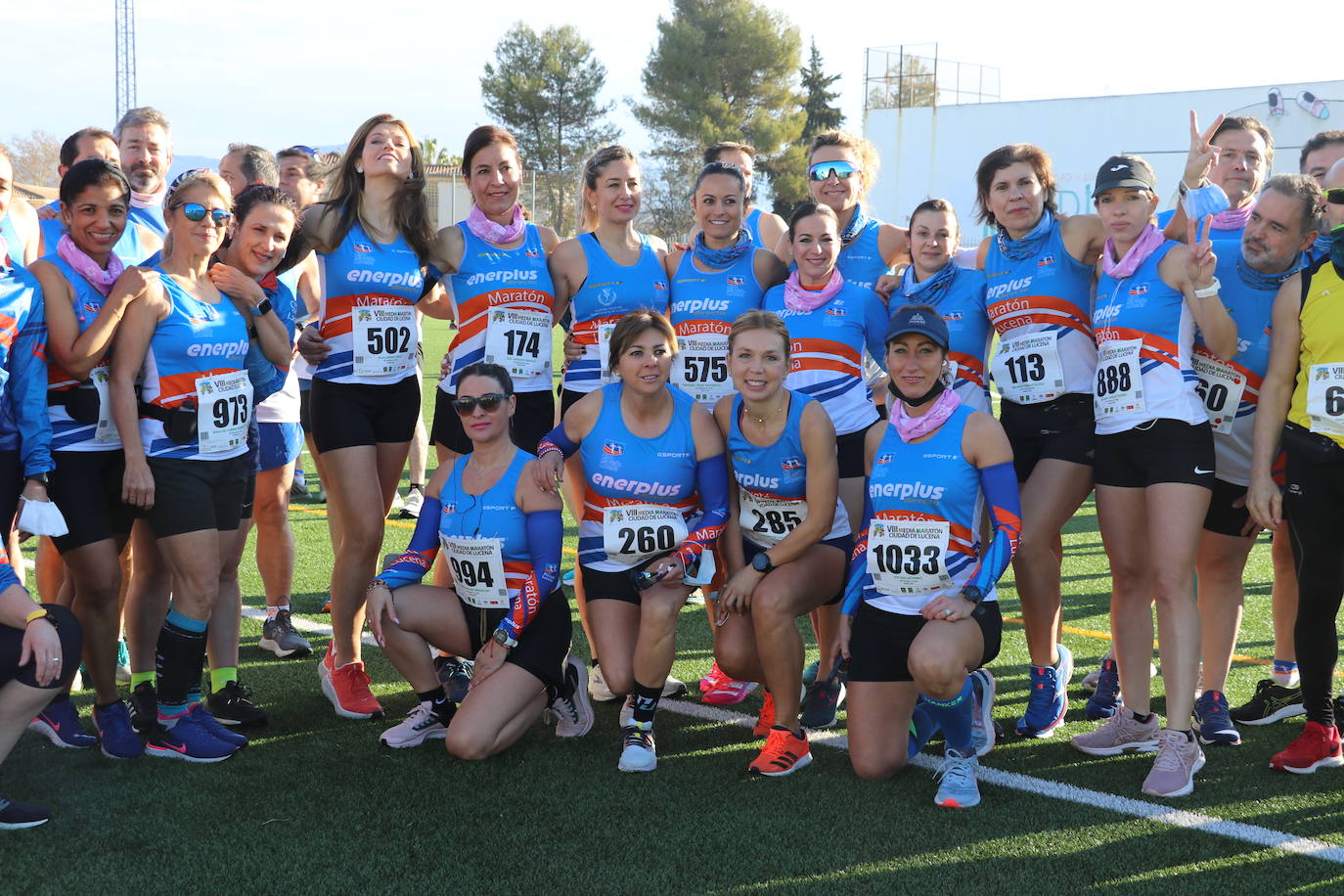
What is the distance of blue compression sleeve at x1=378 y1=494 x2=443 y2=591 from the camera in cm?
450

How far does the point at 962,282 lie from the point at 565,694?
7.41 ft

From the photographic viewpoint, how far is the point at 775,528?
4562 millimetres

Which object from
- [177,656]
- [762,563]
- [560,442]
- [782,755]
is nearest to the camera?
[782,755]

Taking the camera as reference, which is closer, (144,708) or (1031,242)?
(144,708)

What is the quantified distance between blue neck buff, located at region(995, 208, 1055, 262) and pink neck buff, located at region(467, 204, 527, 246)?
202 cm

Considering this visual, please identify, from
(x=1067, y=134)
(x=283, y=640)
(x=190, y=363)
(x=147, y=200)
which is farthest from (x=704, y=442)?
(x=1067, y=134)

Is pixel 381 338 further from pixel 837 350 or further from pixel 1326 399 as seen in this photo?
pixel 1326 399

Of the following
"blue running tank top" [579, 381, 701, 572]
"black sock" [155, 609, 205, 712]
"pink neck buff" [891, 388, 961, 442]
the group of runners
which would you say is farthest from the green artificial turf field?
"pink neck buff" [891, 388, 961, 442]

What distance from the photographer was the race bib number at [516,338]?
4910 millimetres

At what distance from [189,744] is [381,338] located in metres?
1.71

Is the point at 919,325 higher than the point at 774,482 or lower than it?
higher

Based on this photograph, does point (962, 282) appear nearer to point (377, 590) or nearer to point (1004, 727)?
point (1004, 727)

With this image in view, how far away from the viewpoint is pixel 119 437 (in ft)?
13.7

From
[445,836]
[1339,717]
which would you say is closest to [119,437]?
[445,836]
